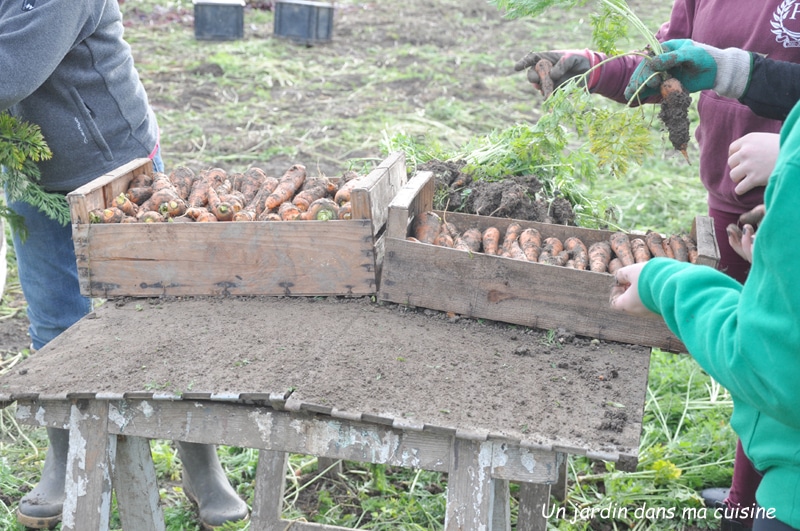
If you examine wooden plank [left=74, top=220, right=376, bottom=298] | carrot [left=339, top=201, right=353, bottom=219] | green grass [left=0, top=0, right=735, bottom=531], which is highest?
carrot [left=339, top=201, right=353, bottom=219]

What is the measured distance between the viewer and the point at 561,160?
12.4 ft

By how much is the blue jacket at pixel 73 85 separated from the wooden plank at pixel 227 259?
44cm

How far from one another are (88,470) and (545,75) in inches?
94.2

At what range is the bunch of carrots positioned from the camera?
2982 millimetres

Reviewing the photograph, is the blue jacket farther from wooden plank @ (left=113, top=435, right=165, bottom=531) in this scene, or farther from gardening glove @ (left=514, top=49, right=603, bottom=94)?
gardening glove @ (left=514, top=49, right=603, bottom=94)

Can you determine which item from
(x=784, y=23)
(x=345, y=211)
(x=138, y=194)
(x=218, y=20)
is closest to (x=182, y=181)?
(x=138, y=194)

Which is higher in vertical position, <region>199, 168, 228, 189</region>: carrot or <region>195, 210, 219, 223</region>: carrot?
<region>195, 210, 219, 223</region>: carrot

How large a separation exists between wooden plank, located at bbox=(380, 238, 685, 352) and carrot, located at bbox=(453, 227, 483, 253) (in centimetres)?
20

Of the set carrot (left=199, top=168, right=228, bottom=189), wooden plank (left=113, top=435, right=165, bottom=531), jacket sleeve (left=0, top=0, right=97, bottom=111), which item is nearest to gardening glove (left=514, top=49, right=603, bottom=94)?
carrot (left=199, top=168, right=228, bottom=189)

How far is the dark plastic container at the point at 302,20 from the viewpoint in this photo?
12398 millimetres

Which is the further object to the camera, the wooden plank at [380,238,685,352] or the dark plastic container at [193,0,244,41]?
the dark plastic container at [193,0,244,41]

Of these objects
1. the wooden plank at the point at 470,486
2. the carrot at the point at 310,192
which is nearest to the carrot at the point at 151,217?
the carrot at the point at 310,192

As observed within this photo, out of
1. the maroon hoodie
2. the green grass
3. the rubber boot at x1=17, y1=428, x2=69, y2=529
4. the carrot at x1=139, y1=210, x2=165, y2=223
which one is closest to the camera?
the maroon hoodie

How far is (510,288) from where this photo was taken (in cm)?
271
